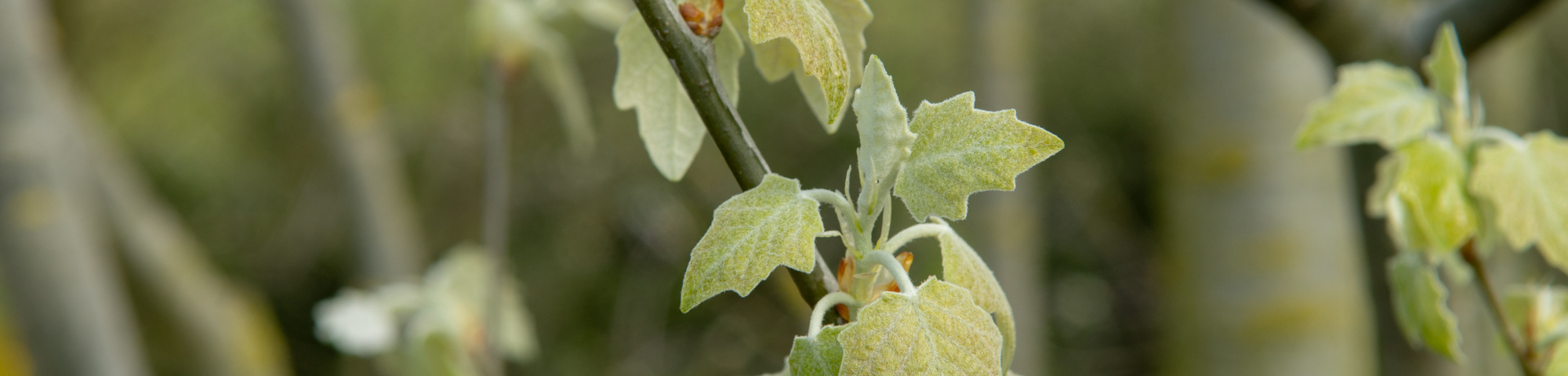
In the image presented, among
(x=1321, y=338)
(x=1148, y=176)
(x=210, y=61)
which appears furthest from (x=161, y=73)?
(x=1321, y=338)

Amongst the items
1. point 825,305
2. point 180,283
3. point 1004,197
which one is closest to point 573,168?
point 180,283

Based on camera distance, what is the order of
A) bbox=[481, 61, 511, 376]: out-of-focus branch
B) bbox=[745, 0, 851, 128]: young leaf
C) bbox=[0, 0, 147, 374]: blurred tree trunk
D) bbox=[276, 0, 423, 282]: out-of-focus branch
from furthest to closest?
bbox=[276, 0, 423, 282]: out-of-focus branch → bbox=[0, 0, 147, 374]: blurred tree trunk → bbox=[481, 61, 511, 376]: out-of-focus branch → bbox=[745, 0, 851, 128]: young leaf

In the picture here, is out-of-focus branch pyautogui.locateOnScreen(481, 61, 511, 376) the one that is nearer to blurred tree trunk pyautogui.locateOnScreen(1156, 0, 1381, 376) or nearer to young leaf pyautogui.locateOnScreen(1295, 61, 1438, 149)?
young leaf pyautogui.locateOnScreen(1295, 61, 1438, 149)

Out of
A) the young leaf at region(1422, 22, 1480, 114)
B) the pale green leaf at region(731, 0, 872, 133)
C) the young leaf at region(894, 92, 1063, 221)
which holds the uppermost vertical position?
the pale green leaf at region(731, 0, 872, 133)

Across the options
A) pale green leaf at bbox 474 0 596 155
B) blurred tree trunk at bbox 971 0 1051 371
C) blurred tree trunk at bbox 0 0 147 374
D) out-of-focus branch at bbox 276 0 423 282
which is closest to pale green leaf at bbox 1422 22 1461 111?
pale green leaf at bbox 474 0 596 155

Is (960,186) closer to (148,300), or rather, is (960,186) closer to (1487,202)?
(1487,202)

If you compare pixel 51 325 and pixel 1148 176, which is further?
pixel 1148 176
